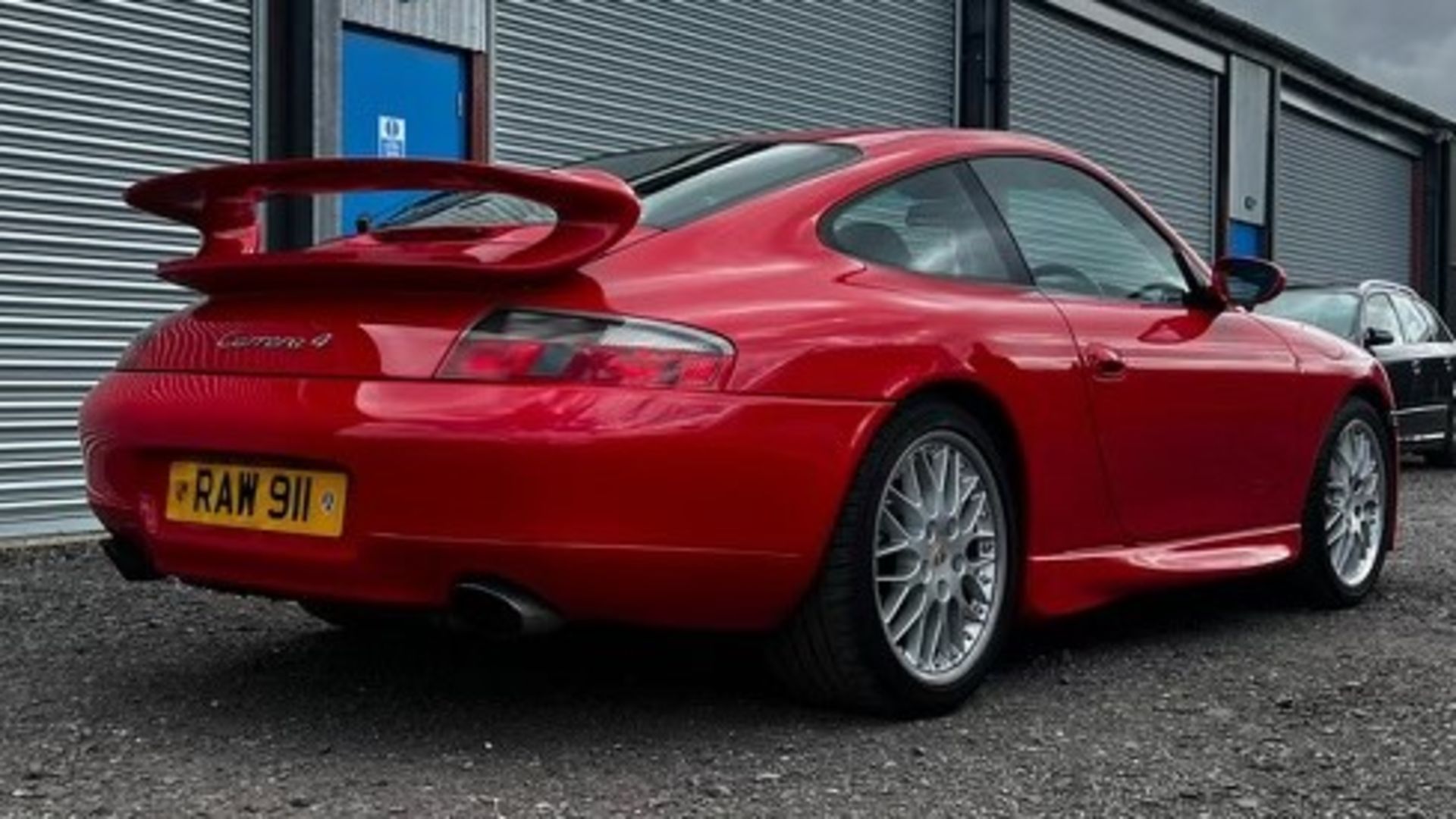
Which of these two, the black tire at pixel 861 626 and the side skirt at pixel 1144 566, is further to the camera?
the side skirt at pixel 1144 566

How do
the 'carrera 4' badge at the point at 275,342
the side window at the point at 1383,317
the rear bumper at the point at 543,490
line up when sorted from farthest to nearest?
the side window at the point at 1383,317 → the 'carrera 4' badge at the point at 275,342 → the rear bumper at the point at 543,490

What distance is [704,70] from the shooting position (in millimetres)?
10930

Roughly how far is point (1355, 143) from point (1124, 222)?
67.7 feet

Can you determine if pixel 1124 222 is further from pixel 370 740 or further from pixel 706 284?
pixel 370 740

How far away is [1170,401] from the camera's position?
4199 millimetres

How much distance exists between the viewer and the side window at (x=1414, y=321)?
1142 centimetres

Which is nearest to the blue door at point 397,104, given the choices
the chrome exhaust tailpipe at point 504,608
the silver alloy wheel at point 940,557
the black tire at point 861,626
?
the silver alloy wheel at point 940,557

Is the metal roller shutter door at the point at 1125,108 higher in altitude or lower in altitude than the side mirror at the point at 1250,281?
higher

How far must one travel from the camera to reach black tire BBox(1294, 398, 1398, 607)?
490cm

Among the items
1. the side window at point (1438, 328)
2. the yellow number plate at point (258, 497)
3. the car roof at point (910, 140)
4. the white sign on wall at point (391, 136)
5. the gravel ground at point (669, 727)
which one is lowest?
the gravel ground at point (669, 727)

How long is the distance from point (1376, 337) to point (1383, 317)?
1.84 feet

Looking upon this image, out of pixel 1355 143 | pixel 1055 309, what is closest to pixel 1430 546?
pixel 1055 309

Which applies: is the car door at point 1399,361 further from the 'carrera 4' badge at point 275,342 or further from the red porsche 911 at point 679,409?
the 'carrera 4' badge at point 275,342

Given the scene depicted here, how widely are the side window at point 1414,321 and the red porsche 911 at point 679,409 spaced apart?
313 inches
